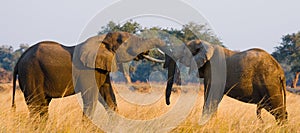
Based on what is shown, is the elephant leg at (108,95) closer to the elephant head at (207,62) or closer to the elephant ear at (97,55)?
the elephant ear at (97,55)

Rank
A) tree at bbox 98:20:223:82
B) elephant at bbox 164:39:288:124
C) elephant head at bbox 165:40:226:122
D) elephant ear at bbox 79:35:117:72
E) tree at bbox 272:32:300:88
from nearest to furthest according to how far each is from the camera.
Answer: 1. elephant ear at bbox 79:35:117:72
2. elephant at bbox 164:39:288:124
3. elephant head at bbox 165:40:226:122
4. tree at bbox 98:20:223:82
5. tree at bbox 272:32:300:88

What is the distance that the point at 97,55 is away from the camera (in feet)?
23.6

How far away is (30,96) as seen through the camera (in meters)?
7.17

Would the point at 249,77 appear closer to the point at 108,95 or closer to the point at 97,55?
the point at 108,95

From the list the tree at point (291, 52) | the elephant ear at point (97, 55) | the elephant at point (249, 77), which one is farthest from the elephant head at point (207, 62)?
the tree at point (291, 52)

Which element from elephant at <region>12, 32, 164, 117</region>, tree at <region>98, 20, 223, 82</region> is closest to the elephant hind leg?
elephant at <region>12, 32, 164, 117</region>

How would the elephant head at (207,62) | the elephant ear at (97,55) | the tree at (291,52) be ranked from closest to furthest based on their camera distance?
the elephant ear at (97,55)
the elephant head at (207,62)
the tree at (291,52)

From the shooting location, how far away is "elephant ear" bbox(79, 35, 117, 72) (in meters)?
7.15

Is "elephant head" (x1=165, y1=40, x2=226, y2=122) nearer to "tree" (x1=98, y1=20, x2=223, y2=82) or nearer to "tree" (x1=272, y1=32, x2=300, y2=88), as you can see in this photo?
"tree" (x1=98, y1=20, x2=223, y2=82)

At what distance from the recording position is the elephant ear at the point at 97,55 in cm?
715

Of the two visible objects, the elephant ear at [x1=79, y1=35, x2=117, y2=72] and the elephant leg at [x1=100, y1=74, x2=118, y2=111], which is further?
the elephant leg at [x1=100, y1=74, x2=118, y2=111]

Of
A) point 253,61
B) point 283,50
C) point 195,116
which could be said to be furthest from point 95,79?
point 283,50

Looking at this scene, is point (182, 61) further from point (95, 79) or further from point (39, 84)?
point (39, 84)

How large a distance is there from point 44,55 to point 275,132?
11.8ft
